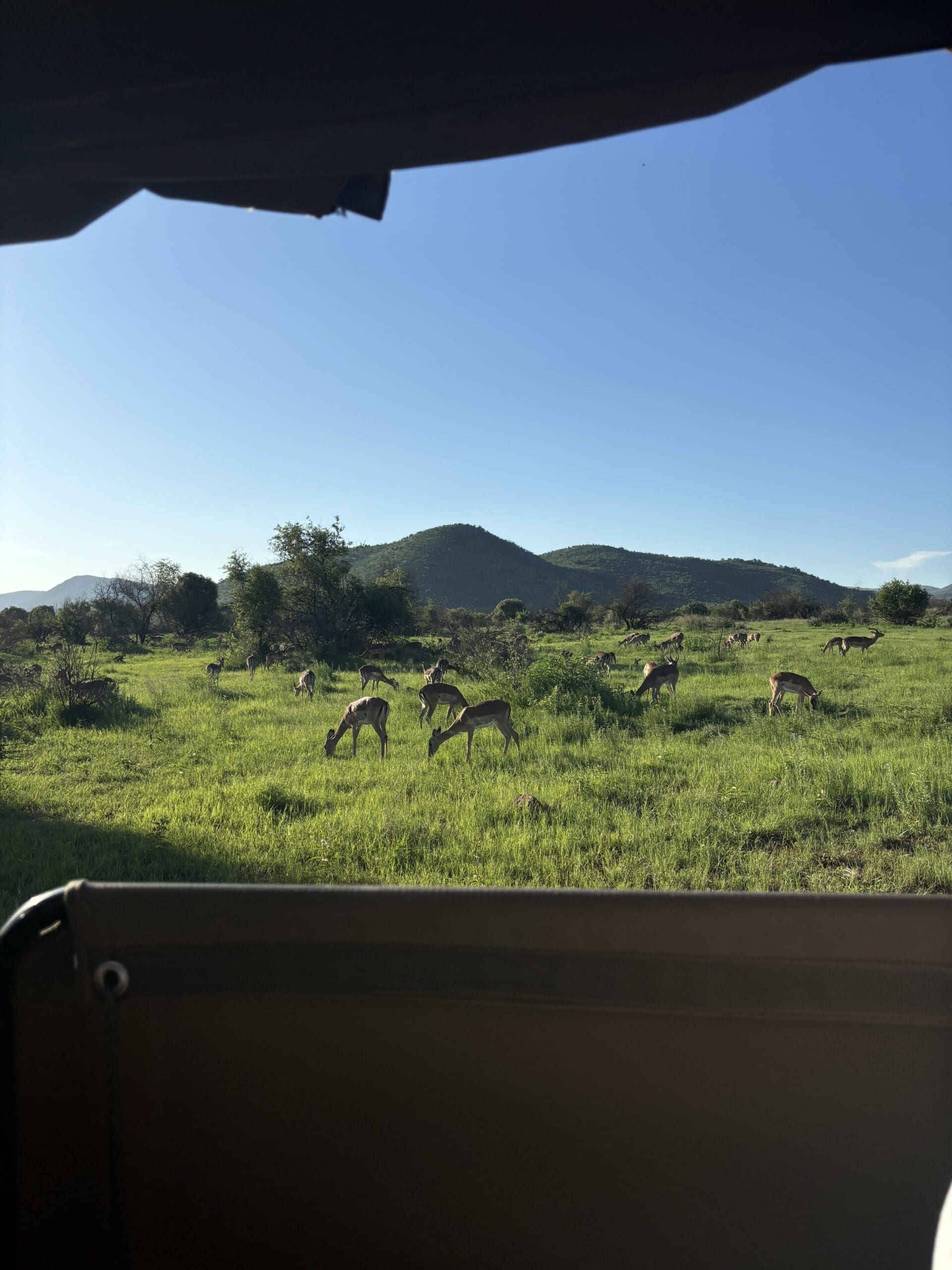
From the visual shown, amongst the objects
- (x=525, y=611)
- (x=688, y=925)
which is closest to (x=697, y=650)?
(x=525, y=611)

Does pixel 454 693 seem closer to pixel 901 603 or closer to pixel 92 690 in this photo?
pixel 92 690

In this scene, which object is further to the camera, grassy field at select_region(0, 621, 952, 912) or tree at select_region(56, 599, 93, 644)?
tree at select_region(56, 599, 93, 644)

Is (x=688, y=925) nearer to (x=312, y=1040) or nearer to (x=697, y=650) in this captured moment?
(x=312, y=1040)

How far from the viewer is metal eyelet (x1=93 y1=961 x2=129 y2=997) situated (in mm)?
832

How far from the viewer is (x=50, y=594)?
209 centimetres

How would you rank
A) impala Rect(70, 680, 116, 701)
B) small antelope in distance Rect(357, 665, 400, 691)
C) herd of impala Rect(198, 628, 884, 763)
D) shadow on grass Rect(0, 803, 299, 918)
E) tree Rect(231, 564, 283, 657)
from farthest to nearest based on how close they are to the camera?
small antelope in distance Rect(357, 665, 400, 691)
tree Rect(231, 564, 283, 657)
herd of impala Rect(198, 628, 884, 763)
impala Rect(70, 680, 116, 701)
shadow on grass Rect(0, 803, 299, 918)

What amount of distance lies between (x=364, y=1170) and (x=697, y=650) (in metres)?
6.40

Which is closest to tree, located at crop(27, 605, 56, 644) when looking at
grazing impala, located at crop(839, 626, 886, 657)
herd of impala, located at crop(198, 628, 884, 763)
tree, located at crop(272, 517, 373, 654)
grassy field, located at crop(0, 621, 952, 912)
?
grassy field, located at crop(0, 621, 952, 912)

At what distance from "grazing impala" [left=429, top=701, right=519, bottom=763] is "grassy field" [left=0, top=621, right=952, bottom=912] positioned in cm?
7

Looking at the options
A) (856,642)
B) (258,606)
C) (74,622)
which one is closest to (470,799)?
(258,606)

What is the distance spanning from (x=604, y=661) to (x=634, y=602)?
7.11 feet

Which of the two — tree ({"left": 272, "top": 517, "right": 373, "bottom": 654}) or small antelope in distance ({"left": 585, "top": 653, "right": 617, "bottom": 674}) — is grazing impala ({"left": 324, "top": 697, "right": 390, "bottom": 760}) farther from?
small antelope in distance ({"left": 585, "top": 653, "right": 617, "bottom": 674})

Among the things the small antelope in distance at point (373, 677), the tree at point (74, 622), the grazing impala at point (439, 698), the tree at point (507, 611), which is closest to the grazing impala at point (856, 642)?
the tree at point (507, 611)

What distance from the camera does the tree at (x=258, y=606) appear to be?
399 cm
